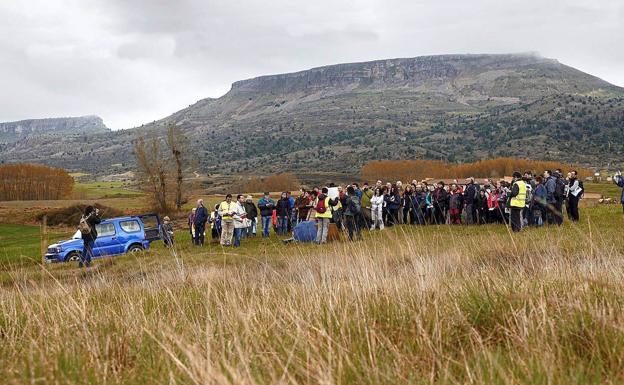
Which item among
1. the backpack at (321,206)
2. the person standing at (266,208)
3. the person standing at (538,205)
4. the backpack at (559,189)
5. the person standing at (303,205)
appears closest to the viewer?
the person standing at (538,205)

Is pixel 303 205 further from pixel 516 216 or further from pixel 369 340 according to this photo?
pixel 369 340

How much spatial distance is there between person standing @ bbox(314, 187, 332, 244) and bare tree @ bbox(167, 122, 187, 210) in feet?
145

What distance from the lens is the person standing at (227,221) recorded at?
18.7 meters

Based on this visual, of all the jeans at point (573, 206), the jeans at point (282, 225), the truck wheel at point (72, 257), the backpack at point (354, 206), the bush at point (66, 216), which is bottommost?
the bush at point (66, 216)

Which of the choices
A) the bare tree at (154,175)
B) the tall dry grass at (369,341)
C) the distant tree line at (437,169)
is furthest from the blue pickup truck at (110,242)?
the distant tree line at (437,169)

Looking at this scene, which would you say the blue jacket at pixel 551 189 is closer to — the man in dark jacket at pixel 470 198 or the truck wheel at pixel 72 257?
the man in dark jacket at pixel 470 198

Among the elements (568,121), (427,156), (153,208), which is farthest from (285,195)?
(568,121)

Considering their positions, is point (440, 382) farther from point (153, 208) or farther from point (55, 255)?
point (153, 208)

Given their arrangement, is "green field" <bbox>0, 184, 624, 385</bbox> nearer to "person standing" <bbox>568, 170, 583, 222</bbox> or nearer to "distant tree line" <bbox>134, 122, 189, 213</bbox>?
"person standing" <bbox>568, 170, 583, 222</bbox>

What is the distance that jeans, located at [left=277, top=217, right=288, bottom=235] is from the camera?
2197 centimetres

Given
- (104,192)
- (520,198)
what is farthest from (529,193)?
(104,192)

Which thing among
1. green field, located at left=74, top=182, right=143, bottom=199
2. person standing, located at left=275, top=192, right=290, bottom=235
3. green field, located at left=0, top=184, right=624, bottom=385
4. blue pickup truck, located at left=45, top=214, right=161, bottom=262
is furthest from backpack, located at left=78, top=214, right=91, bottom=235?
green field, located at left=74, top=182, right=143, bottom=199

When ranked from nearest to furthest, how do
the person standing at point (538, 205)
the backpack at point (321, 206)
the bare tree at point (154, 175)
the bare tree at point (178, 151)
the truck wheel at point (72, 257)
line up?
the person standing at point (538, 205)
the backpack at point (321, 206)
the truck wheel at point (72, 257)
the bare tree at point (154, 175)
the bare tree at point (178, 151)

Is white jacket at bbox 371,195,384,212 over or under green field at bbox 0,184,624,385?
under
